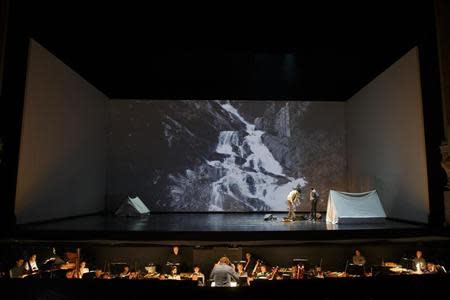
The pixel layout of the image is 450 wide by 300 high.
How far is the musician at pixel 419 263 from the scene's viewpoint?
4931mm

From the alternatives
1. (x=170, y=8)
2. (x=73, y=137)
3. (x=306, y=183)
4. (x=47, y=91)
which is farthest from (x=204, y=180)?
(x=170, y=8)

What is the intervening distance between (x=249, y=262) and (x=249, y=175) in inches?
213

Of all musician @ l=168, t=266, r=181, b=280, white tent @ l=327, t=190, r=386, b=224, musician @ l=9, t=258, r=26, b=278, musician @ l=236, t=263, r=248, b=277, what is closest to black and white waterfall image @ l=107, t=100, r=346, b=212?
white tent @ l=327, t=190, r=386, b=224

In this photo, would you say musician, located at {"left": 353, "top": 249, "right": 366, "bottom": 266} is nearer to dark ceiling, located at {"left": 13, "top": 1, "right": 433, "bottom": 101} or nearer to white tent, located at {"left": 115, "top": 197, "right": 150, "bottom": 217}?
dark ceiling, located at {"left": 13, "top": 1, "right": 433, "bottom": 101}

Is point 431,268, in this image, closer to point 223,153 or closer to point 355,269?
point 355,269

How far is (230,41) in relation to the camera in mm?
6590

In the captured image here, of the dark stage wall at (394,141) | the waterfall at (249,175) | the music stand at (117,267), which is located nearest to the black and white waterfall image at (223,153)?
the waterfall at (249,175)

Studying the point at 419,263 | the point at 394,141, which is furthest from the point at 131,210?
the point at 394,141

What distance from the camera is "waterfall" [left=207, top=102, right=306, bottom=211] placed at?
409 inches

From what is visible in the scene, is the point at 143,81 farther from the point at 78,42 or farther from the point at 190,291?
the point at 190,291

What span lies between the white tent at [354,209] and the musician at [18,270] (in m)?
5.47

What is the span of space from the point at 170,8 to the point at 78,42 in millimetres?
2466

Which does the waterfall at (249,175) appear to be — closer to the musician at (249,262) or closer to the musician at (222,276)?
the musician at (249,262)

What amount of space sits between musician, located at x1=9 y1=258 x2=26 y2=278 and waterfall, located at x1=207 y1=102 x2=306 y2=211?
6.18 meters
